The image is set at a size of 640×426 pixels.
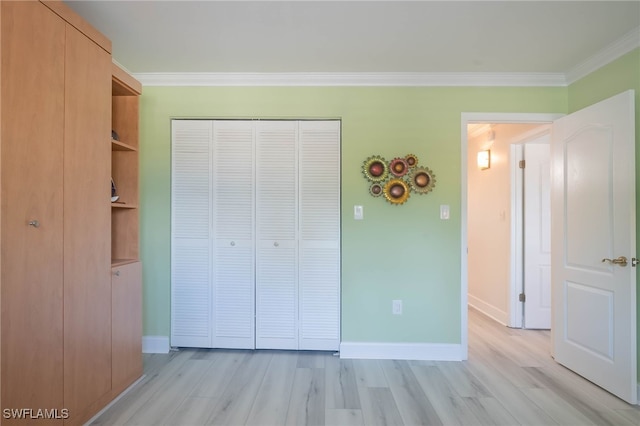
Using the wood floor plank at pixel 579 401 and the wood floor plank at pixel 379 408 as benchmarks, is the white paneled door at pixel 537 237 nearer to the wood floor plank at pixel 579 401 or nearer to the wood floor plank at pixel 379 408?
the wood floor plank at pixel 579 401

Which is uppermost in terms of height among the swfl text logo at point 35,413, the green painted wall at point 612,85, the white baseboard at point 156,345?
the green painted wall at point 612,85

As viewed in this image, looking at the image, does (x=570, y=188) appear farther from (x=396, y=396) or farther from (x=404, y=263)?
(x=396, y=396)

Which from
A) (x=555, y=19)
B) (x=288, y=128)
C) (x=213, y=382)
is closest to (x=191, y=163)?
(x=288, y=128)

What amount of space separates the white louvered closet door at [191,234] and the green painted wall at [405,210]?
3.08 feet

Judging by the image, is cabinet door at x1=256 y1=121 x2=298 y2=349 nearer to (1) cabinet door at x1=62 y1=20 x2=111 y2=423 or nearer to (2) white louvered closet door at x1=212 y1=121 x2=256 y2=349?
(2) white louvered closet door at x1=212 y1=121 x2=256 y2=349

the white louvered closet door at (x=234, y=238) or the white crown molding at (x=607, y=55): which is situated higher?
the white crown molding at (x=607, y=55)

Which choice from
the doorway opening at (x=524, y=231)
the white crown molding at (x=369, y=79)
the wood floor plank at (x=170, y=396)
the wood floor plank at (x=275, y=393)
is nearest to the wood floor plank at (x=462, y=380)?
the wood floor plank at (x=275, y=393)

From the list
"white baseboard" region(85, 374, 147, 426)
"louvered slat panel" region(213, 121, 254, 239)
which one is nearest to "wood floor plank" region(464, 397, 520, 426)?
"louvered slat panel" region(213, 121, 254, 239)

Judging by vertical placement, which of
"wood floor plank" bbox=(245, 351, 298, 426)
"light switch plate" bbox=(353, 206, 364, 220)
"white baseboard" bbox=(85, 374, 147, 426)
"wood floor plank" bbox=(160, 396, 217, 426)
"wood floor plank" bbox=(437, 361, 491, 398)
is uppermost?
"light switch plate" bbox=(353, 206, 364, 220)

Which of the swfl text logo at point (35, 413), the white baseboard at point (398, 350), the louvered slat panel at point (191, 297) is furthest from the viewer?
the louvered slat panel at point (191, 297)

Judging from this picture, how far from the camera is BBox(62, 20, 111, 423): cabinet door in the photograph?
161 cm

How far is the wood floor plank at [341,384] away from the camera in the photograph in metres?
1.99

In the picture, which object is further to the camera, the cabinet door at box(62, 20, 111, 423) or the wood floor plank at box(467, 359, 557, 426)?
the wood floor plank at box(467, 359, 557, 426)

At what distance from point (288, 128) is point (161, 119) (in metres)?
1.18
